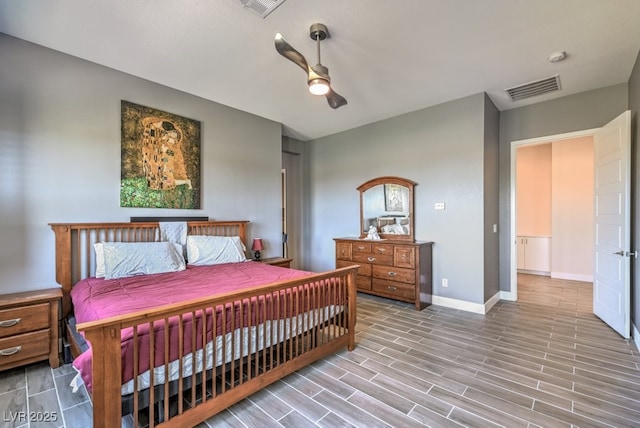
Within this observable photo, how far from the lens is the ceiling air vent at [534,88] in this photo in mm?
3533

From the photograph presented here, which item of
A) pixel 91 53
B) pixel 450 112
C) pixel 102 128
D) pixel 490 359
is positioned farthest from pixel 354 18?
pixel 490 359

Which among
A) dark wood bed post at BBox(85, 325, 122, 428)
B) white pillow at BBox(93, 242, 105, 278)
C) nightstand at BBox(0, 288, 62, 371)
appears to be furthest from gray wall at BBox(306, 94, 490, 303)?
nightstand at BBox(0, 288, 62, 371)

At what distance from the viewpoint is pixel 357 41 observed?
8.97 ft

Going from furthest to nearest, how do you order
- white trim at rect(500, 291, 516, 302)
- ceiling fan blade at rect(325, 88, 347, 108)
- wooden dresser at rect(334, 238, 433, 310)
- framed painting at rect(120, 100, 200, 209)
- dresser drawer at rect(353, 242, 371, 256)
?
dresser drawer at rect(353, 242, 371, 256), white trim at rect(500, 291, 516, 302), wooden dresser at rect(334, 238, 433, 310), framed painting at rect(120, 100, 200, 209), ceiling fan blade at rect(325, 88, 347, 108)

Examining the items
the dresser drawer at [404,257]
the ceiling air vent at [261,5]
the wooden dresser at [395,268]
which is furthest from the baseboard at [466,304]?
the ceiling air vent at [261,5]

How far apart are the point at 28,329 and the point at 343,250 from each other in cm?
380

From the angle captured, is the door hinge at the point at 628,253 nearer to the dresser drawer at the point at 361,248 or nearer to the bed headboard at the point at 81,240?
the dresser drawer at the point at 361,248

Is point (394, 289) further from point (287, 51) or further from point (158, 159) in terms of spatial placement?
point (158, 159)

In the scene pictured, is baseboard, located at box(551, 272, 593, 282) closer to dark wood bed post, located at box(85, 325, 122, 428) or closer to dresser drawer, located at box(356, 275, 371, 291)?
dresser drawer, located at box(356, 275, 371, 291)

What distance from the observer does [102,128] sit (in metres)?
3.28

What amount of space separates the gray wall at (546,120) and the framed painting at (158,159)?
181 inches

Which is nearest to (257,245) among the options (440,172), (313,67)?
(313,67)

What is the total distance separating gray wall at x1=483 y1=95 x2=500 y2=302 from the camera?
399 cm

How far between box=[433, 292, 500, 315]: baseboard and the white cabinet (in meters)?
2.59
